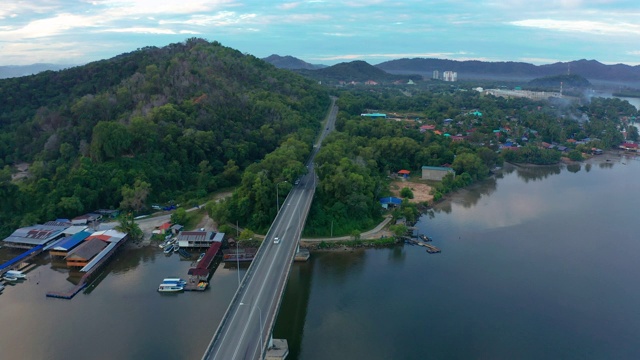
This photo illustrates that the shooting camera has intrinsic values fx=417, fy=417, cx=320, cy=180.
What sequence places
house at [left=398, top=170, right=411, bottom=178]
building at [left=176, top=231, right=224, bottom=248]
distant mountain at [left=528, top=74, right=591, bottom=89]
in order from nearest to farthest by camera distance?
building at [left=176, top=231, right=224, bottom=248] → house at [left=398, top=170, right=411, bottom=178] → distant mountain at [left=528, top=74, right=591, bottom=89]

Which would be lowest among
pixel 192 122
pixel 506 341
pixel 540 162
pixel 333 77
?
pixel 506 341

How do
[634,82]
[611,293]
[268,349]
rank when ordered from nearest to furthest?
1. [268,349]
2. [611,293]
3. [634,82]

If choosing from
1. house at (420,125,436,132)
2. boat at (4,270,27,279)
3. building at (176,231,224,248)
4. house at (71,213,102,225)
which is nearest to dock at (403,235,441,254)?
building at (176,231,224,248)

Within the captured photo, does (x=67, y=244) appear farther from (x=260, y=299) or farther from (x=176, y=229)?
(x=260, y=299)

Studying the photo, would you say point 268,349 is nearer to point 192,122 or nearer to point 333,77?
point 192,122

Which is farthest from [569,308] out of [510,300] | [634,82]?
[634,82]

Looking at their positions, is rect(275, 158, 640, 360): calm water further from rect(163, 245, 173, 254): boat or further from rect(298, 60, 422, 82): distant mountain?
rect(298, 60, 422, 82): distant mountain

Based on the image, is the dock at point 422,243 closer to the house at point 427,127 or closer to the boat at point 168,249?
the boat at point 168,249
